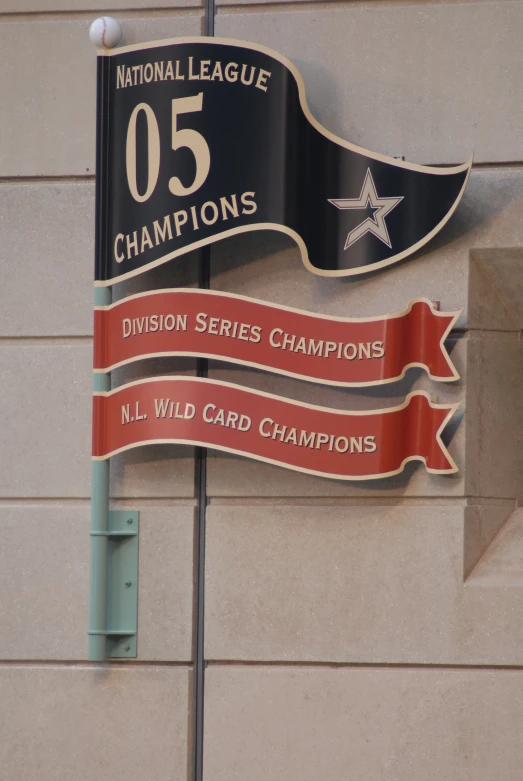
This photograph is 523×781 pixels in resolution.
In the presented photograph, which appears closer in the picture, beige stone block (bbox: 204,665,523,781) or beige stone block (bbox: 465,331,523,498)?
beige stone block (bbox: 204,665,523,781)

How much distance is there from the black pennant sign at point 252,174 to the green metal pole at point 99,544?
427 millimetres

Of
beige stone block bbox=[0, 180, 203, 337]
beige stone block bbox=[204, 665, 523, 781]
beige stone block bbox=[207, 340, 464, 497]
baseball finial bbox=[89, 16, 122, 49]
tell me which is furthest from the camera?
beige stone block bbox=[0, 180, 203, 337]

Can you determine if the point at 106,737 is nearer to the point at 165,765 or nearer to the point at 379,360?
the point at 165,765

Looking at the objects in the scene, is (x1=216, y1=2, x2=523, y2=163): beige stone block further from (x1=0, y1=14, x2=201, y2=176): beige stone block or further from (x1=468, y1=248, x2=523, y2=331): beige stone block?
(x1=0, y1=14, x2=201, y2=176): beige stone block

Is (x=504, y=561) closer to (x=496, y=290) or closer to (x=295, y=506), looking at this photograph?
(x=295, y=506)

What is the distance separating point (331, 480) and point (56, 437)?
1.16 meters

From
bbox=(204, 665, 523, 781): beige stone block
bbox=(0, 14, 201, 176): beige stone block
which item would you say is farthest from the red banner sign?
bbox=(204, 665, 523, 781): beige stone block

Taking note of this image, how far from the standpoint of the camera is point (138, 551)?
13.3 feet

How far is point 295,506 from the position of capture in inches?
157

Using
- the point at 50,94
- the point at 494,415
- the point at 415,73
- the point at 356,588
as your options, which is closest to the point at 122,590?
the point at 356,588

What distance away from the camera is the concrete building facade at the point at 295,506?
12.7 ft

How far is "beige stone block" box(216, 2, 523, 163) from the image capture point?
4020 mm

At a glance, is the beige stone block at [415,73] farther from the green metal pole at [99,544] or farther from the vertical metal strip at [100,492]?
the green metal pole at [99,544]

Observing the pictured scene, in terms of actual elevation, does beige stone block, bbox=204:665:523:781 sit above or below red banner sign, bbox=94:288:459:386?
below
